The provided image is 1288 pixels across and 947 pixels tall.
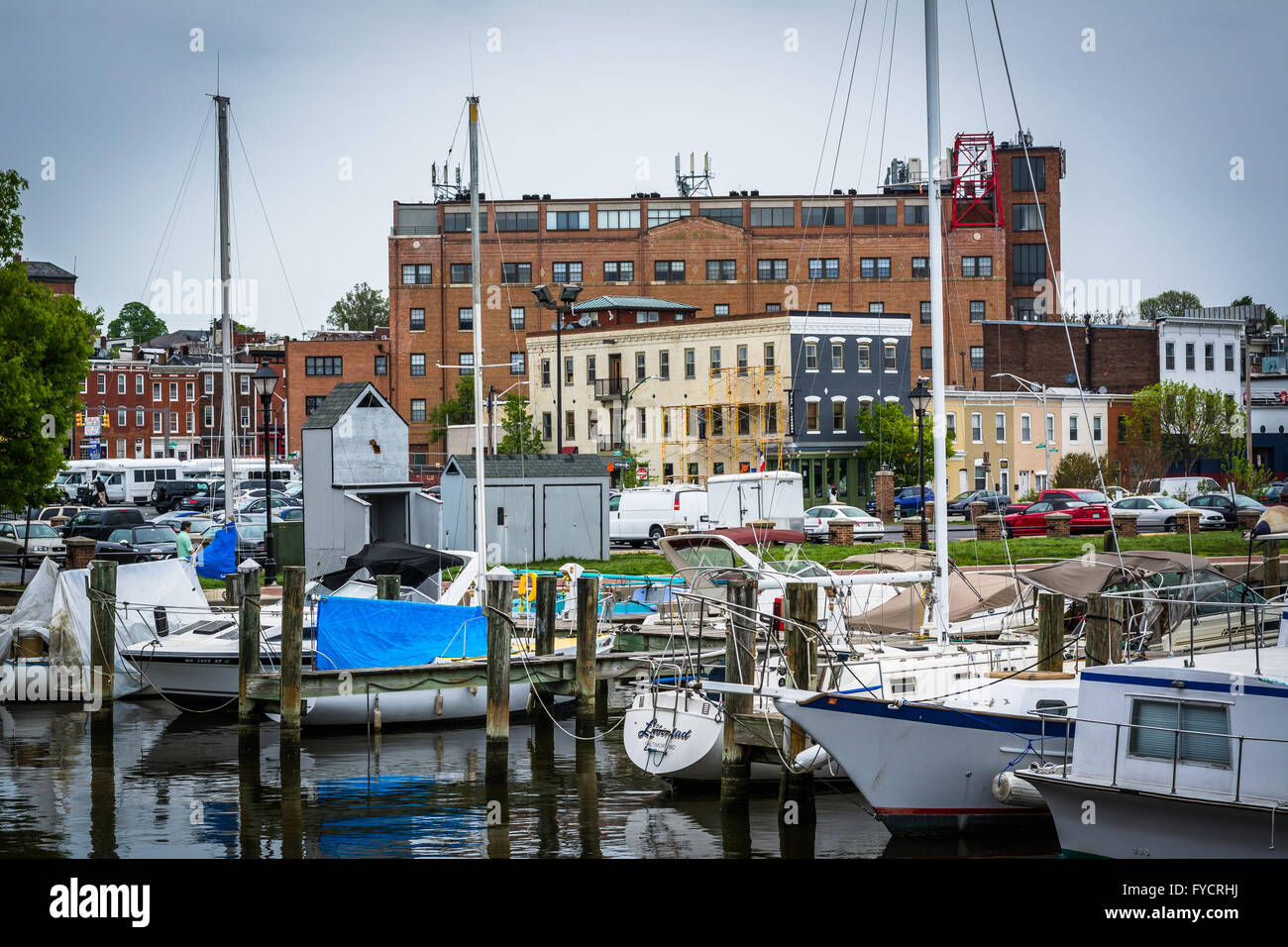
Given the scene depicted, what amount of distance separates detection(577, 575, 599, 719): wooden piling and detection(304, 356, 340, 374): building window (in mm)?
83354

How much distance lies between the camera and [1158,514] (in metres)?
54.5

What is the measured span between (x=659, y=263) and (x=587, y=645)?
80903mm

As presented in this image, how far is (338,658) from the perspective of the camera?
77.5 feet

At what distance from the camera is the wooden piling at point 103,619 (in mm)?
23547

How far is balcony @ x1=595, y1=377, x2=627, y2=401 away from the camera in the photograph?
82.7 meters

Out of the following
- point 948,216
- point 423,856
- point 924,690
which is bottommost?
point 423,856

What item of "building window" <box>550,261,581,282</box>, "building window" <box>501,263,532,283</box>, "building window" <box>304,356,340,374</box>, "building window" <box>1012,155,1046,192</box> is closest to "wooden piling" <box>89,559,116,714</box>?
"building window" <box>501,263,532,283</box>

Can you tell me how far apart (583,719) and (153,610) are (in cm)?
924

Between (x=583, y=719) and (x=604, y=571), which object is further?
(x=604, y=571)

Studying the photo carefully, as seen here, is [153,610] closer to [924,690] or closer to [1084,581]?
[924,690]

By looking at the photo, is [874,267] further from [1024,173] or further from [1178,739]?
[1178,739]
